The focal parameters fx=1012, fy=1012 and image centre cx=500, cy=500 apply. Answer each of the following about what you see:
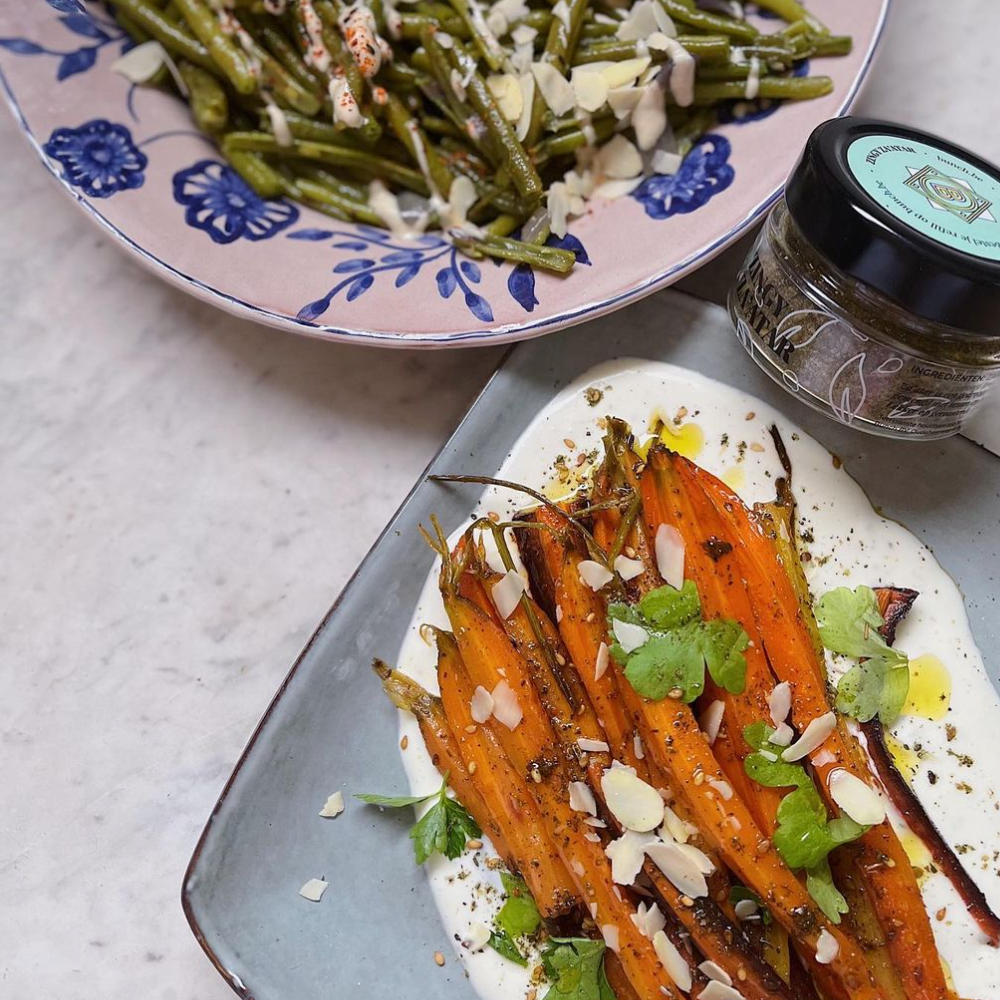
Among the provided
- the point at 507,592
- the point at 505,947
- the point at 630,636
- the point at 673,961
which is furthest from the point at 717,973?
the point at 507,592

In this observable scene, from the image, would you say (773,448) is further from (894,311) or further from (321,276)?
(321,276)

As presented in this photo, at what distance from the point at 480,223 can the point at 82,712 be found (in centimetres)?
88

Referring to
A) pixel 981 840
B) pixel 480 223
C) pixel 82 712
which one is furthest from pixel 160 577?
pixel 981 840

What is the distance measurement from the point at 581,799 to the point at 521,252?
2.24ft

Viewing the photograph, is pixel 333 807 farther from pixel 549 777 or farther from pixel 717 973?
pixel 717 973

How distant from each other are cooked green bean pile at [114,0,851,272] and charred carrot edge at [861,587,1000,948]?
69 centimetres

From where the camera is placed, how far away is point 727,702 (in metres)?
1.14

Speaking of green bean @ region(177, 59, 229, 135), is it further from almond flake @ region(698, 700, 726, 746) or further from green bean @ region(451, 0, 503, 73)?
almond flake @ region(698, 700, 726, 746)

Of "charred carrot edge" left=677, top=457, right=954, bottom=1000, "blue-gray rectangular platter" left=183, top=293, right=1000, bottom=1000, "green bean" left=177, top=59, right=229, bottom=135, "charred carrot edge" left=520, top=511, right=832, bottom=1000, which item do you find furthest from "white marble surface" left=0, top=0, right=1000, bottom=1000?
"charred carrot edge" left=677, top=457, right=954, bottom=1000

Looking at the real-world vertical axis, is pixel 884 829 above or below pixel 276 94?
below

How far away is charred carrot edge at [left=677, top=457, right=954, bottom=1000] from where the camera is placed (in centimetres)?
109

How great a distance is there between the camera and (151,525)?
1.46 m

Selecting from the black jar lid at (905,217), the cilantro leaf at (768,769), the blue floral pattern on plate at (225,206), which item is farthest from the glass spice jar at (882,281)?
the blue floral pattern on plate at (225,206)

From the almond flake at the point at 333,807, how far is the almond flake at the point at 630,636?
41 cm
